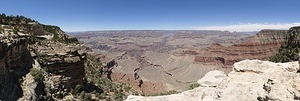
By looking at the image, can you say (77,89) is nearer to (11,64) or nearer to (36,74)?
(36,74)

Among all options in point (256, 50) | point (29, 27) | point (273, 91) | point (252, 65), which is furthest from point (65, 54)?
point (256, 50)

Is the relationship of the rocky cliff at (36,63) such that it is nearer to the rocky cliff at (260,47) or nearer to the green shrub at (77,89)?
the green shrub at (77,89)

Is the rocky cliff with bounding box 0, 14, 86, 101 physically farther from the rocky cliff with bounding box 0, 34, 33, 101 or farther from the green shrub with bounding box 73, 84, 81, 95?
the green shrub with bounding box 73, 84, 81, 95

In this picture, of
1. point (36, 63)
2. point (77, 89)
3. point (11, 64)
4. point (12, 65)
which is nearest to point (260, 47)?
point (77, 89)

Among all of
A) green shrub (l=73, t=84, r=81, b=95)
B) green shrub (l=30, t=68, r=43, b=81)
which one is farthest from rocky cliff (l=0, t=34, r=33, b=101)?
green shrub (l=73, t=84, r=81, b=95)

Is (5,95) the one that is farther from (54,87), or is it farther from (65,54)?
(65,54)

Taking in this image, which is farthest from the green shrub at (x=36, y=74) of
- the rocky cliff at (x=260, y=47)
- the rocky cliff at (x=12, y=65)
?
the rocky cliff at (x=260, y=47)
